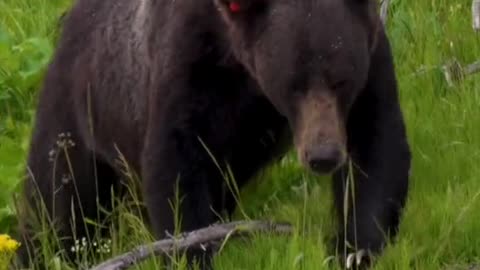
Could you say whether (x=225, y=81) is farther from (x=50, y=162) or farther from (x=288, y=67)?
(x=50, y=162)

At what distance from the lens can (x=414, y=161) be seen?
19.3 feet

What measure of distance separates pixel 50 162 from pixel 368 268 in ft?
6.30

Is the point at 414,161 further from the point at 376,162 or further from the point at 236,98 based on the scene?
the point at 236,98

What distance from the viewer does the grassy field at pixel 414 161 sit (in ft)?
16.8

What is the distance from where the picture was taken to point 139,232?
5.45m

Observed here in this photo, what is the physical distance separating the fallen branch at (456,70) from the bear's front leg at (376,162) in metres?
1.19

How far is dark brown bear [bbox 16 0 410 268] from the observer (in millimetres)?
4766

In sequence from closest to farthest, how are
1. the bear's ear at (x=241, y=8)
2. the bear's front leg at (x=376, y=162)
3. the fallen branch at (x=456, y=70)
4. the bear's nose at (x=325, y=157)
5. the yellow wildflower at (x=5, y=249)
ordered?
the bear's nose at (x=325, y=157) < the bear's ear at (x=241, y=8) < the yellow wildflower at (x=5, y=249) < the bear's front leg at (x=376, y=162) < the fallen branch at (x=456, y=70)

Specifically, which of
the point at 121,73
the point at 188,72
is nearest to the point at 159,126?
the point at 188,72

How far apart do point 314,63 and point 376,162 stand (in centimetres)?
69

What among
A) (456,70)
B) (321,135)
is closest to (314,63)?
(321,135)

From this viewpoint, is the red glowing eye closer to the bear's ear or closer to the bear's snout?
the bear's ear

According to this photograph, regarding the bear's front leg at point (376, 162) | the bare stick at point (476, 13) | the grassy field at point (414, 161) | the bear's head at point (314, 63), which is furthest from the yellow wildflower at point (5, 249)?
the bare stick at point (476, 13)

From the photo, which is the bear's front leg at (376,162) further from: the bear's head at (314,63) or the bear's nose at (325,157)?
the bear's nose at (325,157)
